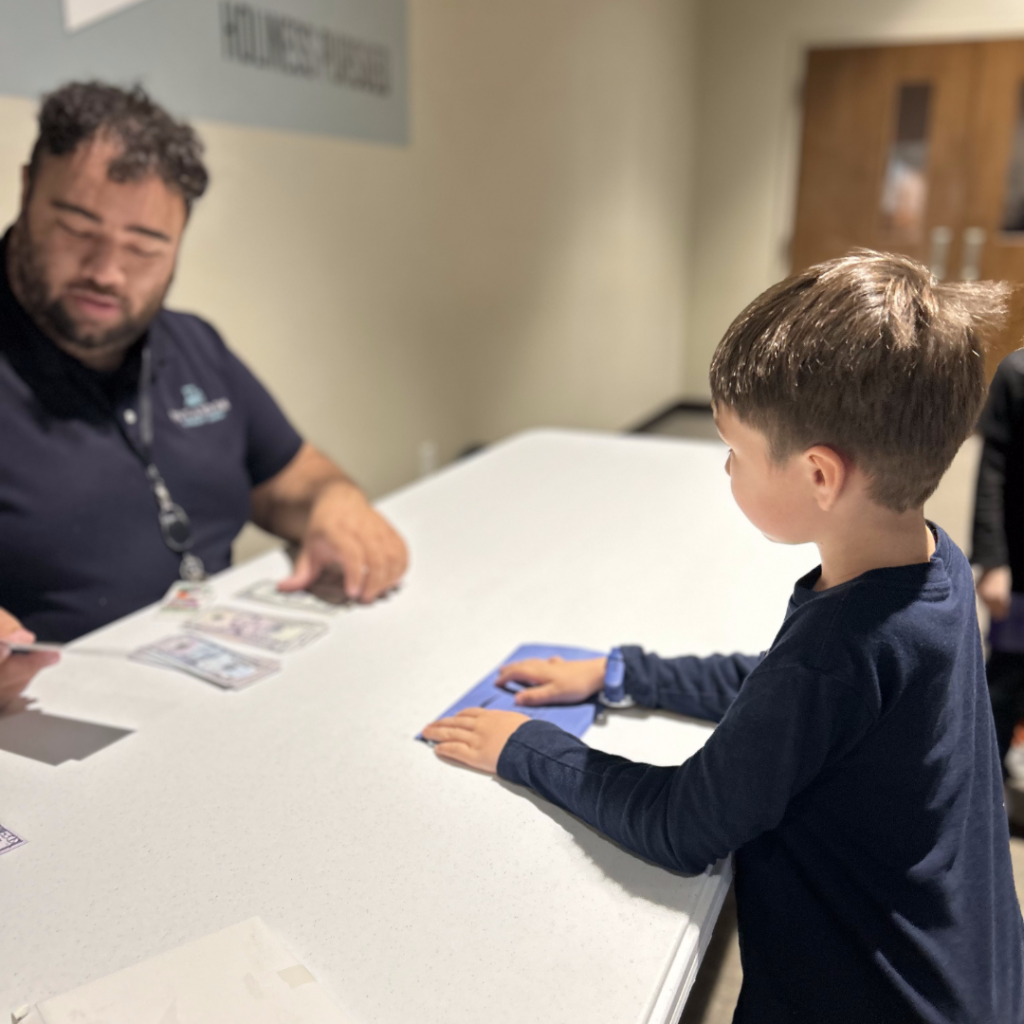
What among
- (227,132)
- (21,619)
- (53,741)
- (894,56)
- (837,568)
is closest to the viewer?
(837,568)

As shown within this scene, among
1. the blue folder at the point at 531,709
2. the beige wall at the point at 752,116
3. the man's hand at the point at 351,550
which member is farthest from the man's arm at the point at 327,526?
the beige wall at the point at 752,116

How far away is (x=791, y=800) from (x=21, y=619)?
104 cm

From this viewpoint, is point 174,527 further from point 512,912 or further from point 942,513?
point 942,513

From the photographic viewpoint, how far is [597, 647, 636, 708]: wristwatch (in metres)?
0.89

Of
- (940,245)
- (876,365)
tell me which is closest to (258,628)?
(876,365)

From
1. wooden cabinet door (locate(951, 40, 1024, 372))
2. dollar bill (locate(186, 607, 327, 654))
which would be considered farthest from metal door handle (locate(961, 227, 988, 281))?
dollar bill (locate(186, 607, 327, 654))

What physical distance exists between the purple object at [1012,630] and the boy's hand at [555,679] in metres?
1.06

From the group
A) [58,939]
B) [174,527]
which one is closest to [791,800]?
[58,939]

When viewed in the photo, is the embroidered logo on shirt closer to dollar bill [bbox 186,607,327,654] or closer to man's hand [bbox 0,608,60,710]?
dollar bill [bbox 186,607,327,654]

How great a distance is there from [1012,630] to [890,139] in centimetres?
384

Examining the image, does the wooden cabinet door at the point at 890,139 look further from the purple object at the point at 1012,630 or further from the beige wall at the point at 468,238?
the purple object at the point at 1012,630

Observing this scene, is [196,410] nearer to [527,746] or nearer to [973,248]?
[527,746]

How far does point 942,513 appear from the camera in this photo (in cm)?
65

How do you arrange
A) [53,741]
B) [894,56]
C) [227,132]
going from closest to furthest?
[53,741] → [227,132] → [894,56]
